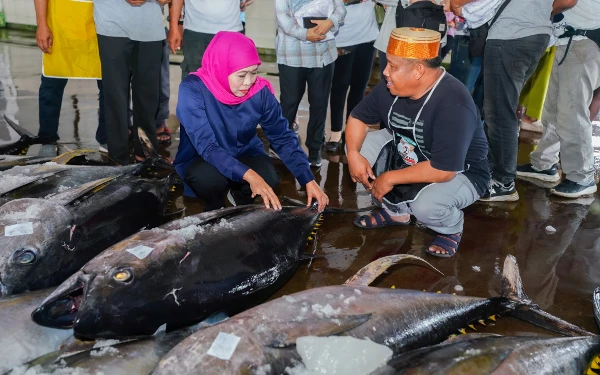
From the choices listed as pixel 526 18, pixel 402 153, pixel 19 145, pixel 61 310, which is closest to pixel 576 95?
pixel 526 18

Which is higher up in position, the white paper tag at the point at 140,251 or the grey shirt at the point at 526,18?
the grey shirt at the point at 526,18

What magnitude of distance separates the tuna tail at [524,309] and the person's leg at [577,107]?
1951mm

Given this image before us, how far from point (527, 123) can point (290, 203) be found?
3755 millimetres

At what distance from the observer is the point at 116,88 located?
4.50 m

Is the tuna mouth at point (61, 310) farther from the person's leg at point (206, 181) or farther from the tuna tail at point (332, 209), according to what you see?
the tuna tail at point (332, 209)

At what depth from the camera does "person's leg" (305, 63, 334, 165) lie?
492 cm

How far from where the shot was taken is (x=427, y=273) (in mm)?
3410

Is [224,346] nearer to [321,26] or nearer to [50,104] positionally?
[321,26]

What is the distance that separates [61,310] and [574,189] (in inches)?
160

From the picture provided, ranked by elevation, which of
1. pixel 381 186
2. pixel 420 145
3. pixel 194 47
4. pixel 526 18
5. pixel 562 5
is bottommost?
pixel 381 186

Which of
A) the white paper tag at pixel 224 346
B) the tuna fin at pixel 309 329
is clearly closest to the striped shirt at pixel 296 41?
the tuna fin at pixel 309 329

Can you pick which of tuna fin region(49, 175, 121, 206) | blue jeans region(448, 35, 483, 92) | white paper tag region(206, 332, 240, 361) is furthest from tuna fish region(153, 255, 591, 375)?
blue jeans region(448, 35, 483, 92)

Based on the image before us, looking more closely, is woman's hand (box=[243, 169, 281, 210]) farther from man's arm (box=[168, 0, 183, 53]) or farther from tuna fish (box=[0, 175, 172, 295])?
man's arm (box=[168, 0, 183, 53])

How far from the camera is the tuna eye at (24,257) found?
2711 millimetres
